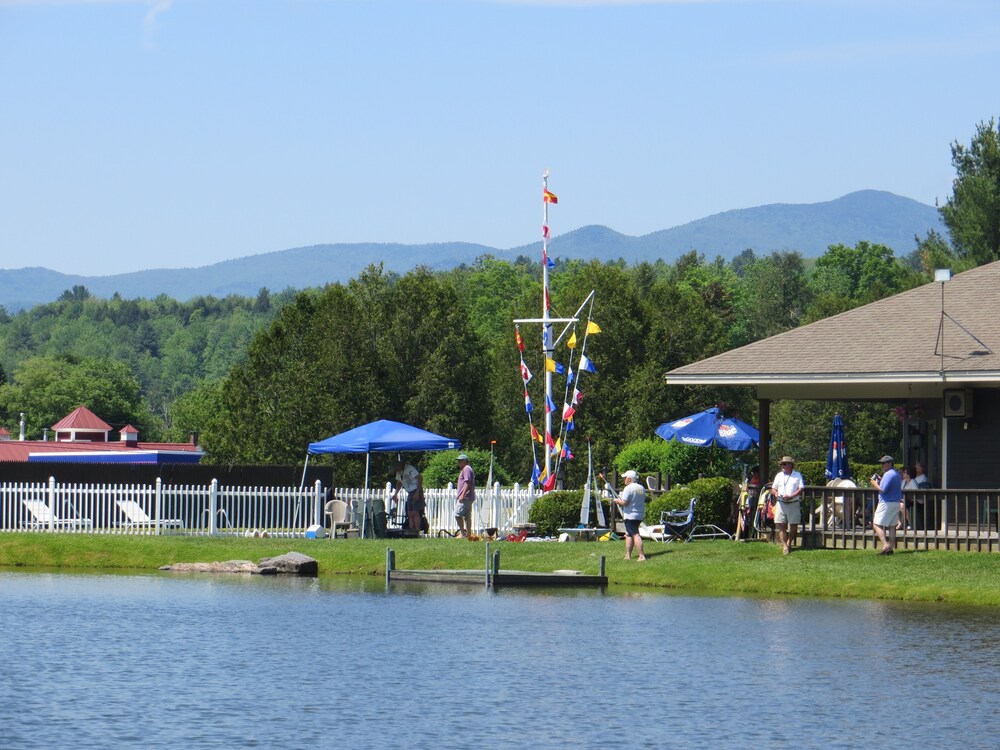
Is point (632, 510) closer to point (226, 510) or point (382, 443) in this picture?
point (382, 443)

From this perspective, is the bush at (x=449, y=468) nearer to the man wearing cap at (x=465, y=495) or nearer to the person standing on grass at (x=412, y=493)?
the person standing on grass at (x=412, y=493)

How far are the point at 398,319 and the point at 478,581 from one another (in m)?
27.8

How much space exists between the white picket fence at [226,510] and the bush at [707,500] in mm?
4098

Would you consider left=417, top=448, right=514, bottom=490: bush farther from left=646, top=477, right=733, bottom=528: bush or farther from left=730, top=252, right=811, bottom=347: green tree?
left=730, top=252, right=811, bottom=347: green tree

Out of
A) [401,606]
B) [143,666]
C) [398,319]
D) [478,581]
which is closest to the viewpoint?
[143,666]

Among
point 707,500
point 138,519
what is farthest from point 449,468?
point 707,500

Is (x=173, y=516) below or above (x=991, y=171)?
below

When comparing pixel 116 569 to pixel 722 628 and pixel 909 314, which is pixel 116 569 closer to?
pixel 722 628

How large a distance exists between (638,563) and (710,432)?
33.9ft

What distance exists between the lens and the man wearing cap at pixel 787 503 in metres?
30.2

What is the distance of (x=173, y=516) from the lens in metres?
37.1

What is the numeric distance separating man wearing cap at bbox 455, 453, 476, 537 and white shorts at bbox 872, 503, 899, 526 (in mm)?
8395

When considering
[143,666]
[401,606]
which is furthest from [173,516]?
[143,666]

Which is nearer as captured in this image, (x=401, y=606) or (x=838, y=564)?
(x=401, y=606)
